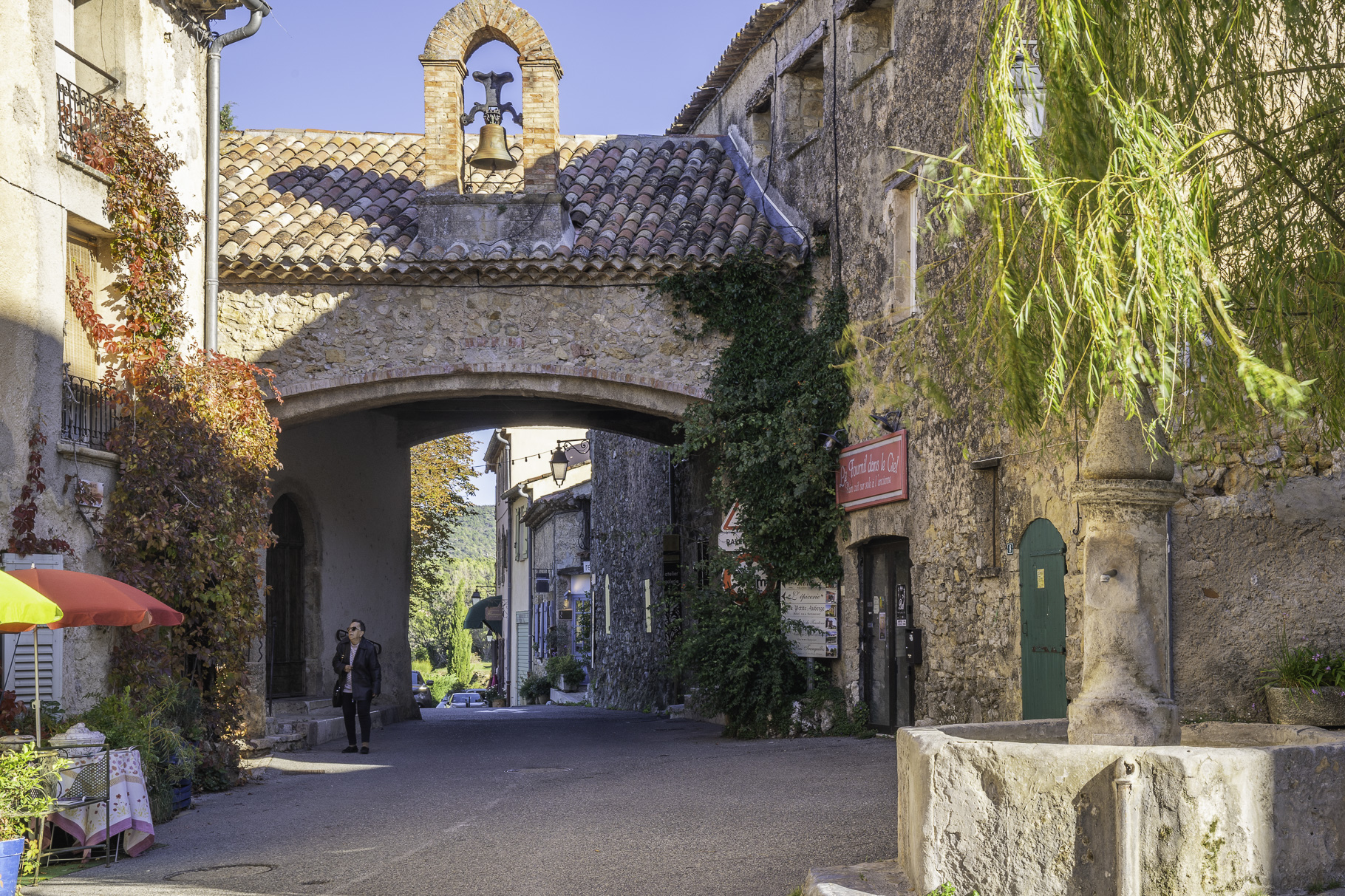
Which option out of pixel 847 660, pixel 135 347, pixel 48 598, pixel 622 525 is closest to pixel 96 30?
pixel 135 347

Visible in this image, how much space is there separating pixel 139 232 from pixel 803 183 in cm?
732

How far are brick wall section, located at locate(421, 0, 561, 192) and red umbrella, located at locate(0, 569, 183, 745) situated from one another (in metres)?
7.64

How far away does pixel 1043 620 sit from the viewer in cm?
1052

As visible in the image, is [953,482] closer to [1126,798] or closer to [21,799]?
[1126,798]

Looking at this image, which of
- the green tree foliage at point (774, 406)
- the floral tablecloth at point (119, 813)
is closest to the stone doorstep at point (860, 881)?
the floral tablecloth at point (119, 813)

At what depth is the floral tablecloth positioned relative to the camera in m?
7.87

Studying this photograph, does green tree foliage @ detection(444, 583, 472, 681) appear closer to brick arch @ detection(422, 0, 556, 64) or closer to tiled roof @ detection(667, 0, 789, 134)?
tiled roof @ detection(667, 0, 789, 134)

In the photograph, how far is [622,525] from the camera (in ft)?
81.9

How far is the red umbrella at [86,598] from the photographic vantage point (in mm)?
8031

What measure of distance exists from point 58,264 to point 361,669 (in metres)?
5.27

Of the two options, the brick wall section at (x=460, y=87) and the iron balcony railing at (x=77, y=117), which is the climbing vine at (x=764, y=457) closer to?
the brick wall section at (x=460, y=87)

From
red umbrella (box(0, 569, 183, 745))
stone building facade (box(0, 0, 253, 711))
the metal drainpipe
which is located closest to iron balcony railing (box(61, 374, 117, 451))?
stone building facade (box(0, 0, 253, 711))

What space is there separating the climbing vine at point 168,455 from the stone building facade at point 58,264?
18 centimetres

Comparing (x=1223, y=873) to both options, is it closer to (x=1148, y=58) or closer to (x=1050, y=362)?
(x=1050, y=362)
